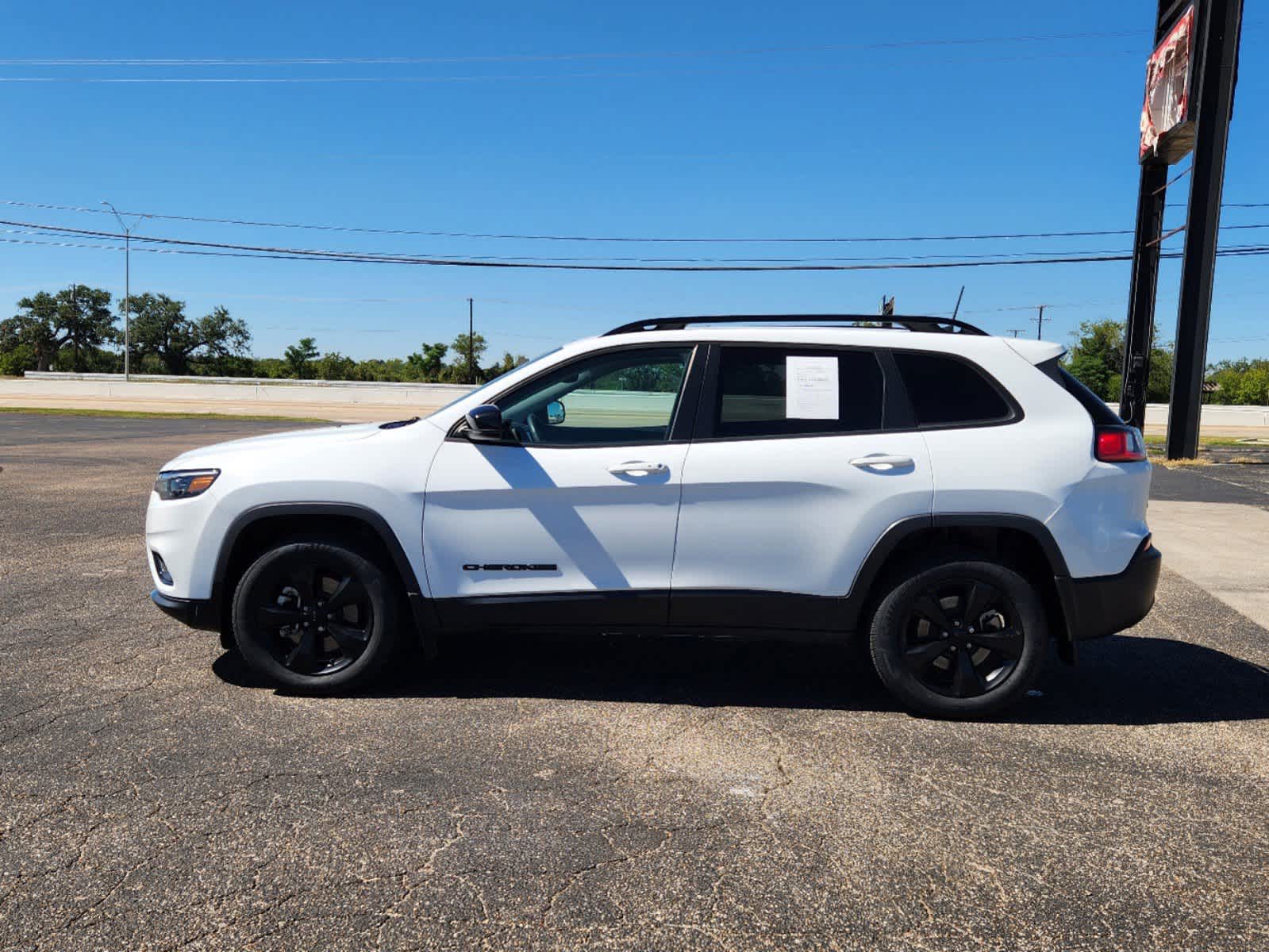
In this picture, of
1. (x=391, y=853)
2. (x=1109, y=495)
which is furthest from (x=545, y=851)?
(x=1109, y=495)

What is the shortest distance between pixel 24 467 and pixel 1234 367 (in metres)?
127

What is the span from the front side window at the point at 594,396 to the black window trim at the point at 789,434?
0.13 meters

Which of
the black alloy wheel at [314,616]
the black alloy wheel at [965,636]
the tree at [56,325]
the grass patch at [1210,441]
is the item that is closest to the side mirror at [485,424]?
the black alloy wheel at [314,616]

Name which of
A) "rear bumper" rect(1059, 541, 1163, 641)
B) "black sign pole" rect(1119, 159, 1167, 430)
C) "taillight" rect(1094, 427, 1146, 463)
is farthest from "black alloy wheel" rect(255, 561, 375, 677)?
"black sign pole" rect(1119, 159, 1167, 430)

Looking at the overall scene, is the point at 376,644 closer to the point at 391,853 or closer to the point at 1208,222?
the point at 391,853

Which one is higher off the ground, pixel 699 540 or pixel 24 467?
pixel 699 540

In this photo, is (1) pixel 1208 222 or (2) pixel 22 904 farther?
(1) pixel 1208 222

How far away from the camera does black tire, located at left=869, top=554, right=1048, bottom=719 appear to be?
4043 mm

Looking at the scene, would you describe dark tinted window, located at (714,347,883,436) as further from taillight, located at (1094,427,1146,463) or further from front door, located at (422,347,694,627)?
taillight, located at (1094,427,1146,463)

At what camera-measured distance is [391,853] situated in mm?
2898

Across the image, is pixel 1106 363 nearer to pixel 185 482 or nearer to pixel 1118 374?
pixel 1118 374

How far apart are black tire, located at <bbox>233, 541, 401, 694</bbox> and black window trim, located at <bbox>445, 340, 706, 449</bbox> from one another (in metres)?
0.79

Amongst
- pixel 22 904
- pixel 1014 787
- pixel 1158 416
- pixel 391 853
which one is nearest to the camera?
pixel 22 904

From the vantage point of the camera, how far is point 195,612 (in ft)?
14.2
